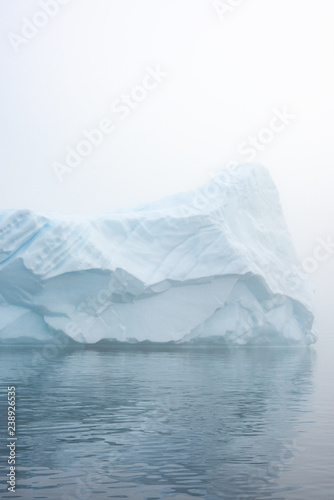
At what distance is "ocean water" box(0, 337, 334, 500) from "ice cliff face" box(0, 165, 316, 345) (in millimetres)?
7421

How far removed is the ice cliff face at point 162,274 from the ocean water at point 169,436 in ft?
24.3

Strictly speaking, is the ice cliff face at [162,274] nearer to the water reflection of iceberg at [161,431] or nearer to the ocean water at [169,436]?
the water reflection of iceberg at [161,431]

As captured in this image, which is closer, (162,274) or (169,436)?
(169,436)

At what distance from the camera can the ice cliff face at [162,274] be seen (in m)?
20.6

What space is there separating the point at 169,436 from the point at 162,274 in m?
15.2

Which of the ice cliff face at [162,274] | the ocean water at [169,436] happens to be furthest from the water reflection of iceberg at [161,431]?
the ice cliff face at [162,274]

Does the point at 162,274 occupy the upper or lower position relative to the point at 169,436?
upper

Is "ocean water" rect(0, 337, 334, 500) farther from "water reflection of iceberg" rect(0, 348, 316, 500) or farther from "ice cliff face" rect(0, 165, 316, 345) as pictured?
"ice cliff face" rect(0, 165, 316, 345)

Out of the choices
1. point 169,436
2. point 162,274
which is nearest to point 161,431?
point 169,436

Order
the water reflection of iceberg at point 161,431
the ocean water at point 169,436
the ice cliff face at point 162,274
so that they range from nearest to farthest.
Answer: the ocean water at point 169,436
the water reflection of iceberg at point 161,431
the ice cliff face at point 162,274

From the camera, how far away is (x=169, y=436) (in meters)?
6.78

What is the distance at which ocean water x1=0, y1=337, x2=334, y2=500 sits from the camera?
4.86m

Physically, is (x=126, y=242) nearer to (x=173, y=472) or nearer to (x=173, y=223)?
(x=173, y=223)

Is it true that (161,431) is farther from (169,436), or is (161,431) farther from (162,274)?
(162,274)
